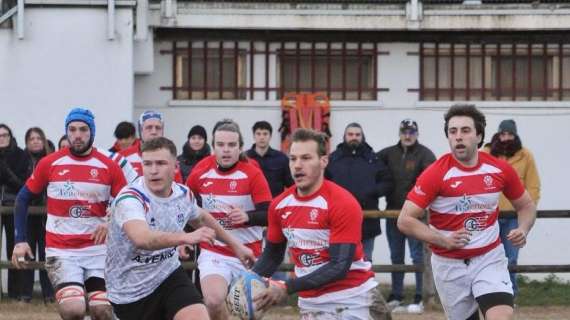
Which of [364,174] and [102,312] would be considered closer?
[102,312]

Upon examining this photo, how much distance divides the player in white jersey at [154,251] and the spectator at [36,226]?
512cm

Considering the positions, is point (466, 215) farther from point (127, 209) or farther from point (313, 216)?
point (127, 209)

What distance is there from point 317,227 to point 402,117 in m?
9.35

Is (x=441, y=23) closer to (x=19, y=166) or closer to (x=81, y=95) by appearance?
(x=81, y=95)

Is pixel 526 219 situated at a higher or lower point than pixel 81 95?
lower

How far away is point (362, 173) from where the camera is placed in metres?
14.5

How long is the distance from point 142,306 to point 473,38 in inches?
376

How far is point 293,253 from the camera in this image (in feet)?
28.7

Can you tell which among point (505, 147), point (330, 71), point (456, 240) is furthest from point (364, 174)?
point (456, 240)

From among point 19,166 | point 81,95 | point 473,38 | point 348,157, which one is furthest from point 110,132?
point 473,38

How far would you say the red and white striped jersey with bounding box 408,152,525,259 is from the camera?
966cm

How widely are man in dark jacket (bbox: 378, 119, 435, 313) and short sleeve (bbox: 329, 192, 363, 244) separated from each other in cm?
610

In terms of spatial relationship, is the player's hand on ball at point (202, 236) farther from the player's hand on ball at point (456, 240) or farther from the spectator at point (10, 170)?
the spectator at point (10, 170)

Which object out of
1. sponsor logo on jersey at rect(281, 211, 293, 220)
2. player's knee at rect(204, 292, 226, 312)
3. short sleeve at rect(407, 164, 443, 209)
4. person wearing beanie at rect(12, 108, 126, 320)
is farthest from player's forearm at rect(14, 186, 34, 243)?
short sleeve at rect(407, 164, 443, 209)
